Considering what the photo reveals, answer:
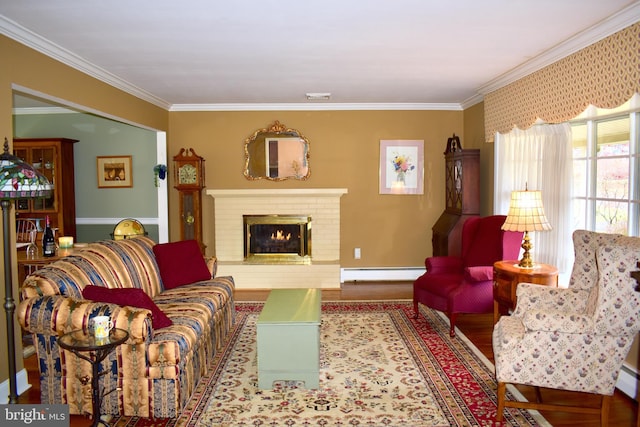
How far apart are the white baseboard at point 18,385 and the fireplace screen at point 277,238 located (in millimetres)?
3482

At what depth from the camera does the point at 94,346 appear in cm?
256

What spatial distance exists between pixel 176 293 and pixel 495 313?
107 inches

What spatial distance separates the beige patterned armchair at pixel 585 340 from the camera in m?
2.77

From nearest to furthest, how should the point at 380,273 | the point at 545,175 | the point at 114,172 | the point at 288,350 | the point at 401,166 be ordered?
the point at 288,350, the point at 545,175, the point at 401,166, the point at 380,273, the point at 114,172

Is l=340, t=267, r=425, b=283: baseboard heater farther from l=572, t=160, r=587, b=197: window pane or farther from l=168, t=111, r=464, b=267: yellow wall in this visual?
l=572, t=160, r=587, b=197: window pane

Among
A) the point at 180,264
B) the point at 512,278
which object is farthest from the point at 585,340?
the point at 180,264

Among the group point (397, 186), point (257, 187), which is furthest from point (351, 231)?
point (257, 187)

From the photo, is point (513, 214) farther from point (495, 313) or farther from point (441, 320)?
point (441, 320)

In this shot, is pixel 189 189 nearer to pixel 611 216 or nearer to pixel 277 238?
pixel 277 238

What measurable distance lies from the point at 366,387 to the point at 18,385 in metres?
2.39

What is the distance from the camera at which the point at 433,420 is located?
9.97ft

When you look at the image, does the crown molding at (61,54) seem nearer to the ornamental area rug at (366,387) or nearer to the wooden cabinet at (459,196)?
the ornamental area rug at (366,387)

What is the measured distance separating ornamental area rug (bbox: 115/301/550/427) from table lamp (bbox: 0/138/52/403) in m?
0.82

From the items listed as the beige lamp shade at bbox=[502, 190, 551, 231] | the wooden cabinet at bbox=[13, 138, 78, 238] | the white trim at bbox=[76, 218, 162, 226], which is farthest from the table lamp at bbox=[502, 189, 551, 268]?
the wooden cabinet at bbox=[13, 138, 78, 238]
